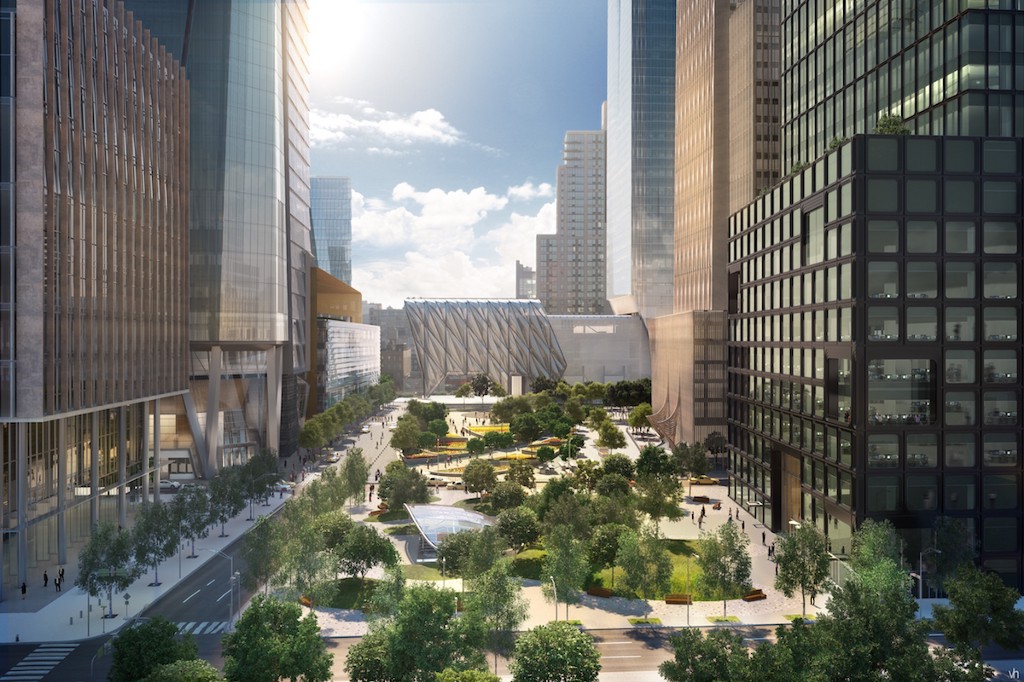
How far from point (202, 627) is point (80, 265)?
89.3ft

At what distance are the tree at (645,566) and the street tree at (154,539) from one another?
3188cm

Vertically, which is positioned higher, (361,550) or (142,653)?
(142,653)

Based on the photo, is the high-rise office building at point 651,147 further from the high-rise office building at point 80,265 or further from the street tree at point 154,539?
the street tree at point 154,539

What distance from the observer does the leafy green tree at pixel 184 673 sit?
1047 inches

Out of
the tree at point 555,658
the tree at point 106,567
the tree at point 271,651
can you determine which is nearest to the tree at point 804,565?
the tree at point 555,658

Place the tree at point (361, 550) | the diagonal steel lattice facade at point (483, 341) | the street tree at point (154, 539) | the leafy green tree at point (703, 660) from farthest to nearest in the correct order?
the diagonal steel lattice facade at point (483, 341) < the tree at point (361, 550) < the street tree at point (154, 539) < the leafy green tree at point (703, 660)

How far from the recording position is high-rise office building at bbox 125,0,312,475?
80000mm

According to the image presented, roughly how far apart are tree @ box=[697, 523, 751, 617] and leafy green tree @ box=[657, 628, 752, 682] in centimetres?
1419

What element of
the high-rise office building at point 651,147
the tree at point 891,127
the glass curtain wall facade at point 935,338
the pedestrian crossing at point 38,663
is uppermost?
the high-rise office building at point 651,147

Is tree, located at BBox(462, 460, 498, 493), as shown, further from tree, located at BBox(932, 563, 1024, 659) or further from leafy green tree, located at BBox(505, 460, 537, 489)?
tree, located at BBox(932, 563, 1024, 659)

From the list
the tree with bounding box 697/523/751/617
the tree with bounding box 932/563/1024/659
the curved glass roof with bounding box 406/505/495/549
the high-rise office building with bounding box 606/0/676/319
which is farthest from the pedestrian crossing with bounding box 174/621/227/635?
the high-rise office building with bounding box 606/0/676/319

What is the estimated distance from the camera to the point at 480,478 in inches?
2756

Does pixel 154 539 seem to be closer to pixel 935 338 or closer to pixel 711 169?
pixel 935 338

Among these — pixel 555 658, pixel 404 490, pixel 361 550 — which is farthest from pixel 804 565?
pixel 404 490
